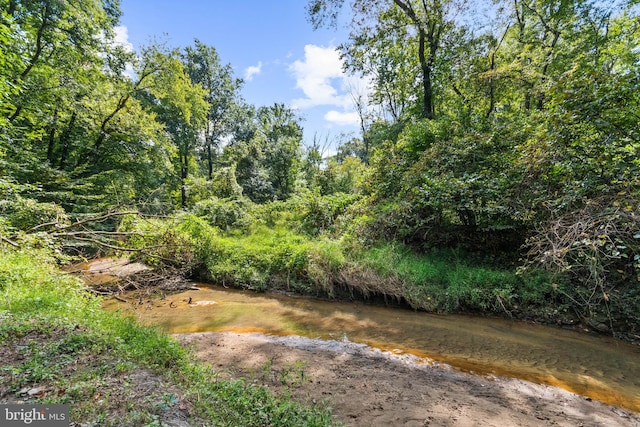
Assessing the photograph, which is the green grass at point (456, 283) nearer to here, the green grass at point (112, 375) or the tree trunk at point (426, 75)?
the green grass at point (112, 375)

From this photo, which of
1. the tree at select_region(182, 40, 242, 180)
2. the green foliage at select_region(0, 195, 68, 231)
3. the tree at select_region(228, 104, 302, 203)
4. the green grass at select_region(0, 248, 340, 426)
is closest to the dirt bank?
the green grass at select_region(0, 248, 340, 426)

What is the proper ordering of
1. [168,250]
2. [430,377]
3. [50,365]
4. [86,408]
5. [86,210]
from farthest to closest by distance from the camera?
1. [86,210]
2. [168,250]
3. [430,377]
4. [50,365]
5. [86,408]

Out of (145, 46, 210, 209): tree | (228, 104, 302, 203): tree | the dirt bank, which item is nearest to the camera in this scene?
the dirt bank

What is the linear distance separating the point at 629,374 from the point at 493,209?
3.31 meters

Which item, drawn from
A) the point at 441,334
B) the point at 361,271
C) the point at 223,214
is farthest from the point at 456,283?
the point at 223,214

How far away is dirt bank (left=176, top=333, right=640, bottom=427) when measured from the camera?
2.88 m

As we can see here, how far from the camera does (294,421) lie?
234 centimetres

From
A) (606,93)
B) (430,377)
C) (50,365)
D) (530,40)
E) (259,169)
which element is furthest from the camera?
(259,169)

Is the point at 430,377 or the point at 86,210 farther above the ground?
the point at 86,210

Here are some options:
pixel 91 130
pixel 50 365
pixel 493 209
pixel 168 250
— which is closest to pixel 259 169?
pixel 91 130

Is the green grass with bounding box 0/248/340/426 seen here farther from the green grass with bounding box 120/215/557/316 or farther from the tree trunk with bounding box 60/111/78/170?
the tree trunk with bounding box 60/111/78/170

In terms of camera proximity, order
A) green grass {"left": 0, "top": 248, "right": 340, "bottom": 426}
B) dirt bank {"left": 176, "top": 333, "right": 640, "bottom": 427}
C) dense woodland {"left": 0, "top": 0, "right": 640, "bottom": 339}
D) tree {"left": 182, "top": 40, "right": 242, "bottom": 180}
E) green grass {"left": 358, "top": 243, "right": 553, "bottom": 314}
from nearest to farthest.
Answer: green grass {"left": 0, "top": 248, "right": 340, "bottom": 426} < dirt bank {"left": 176, "top": 333, "right": 640, "bottom": 427} < dense woodland {"left": 0, "top": 0, "right": 640, "bottom": 339} < green grass {"left": 358, "top": 243, "right": 553, "bottom": 314} < tree {"left": 182, "top": 40, "right": 242, "bottom": 180}

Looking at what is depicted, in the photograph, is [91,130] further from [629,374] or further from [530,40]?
[530,40]

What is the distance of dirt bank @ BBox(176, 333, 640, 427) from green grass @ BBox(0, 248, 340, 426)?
0.59 metres
